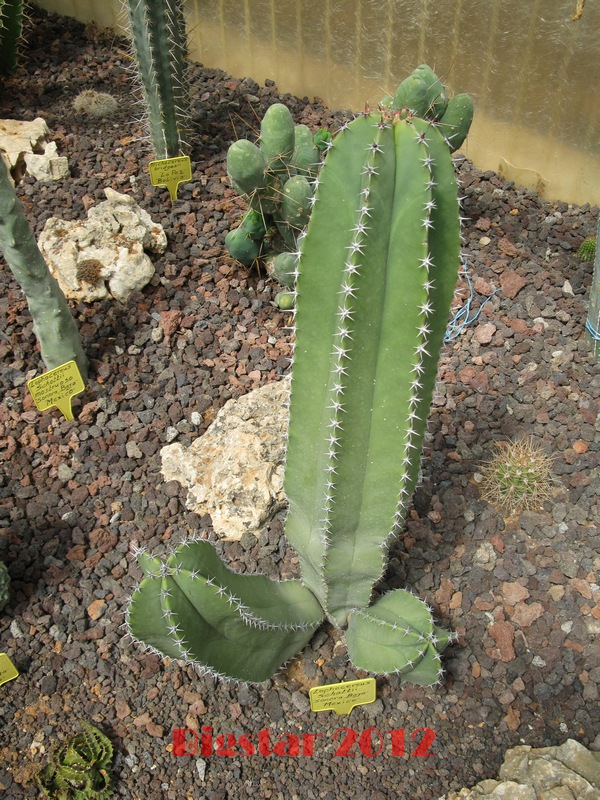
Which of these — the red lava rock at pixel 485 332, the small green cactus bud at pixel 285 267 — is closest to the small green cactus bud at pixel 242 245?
the small green cactus bud at pixel 285 267

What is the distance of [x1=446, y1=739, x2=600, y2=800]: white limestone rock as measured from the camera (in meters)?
1.83

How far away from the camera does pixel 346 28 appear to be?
12.8ft

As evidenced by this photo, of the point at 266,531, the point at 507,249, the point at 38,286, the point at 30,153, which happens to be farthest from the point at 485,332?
the point at 30,153

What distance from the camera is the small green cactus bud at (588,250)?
3354 mm

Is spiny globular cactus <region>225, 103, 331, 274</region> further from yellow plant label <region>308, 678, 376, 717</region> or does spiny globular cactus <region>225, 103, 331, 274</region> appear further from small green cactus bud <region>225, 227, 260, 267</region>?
yellow plant label <region>308, 678, 376, 717</region>

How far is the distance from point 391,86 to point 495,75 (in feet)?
2.00

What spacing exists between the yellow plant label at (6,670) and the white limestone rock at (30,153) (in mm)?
2579

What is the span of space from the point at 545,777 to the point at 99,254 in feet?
8.58

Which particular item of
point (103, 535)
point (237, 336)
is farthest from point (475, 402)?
point (103, 535)

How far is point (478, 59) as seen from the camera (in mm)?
3582

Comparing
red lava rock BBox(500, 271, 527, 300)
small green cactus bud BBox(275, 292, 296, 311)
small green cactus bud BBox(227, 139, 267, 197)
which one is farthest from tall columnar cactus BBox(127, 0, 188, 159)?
red lava rock BBox(500, 271, 527, 300)

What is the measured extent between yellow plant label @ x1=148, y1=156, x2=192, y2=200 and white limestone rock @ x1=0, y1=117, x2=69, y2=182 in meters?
0.57

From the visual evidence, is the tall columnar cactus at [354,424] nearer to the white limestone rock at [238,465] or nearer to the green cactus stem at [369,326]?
the green cactus stem at [369,326]

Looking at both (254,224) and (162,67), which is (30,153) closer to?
(162,67)
